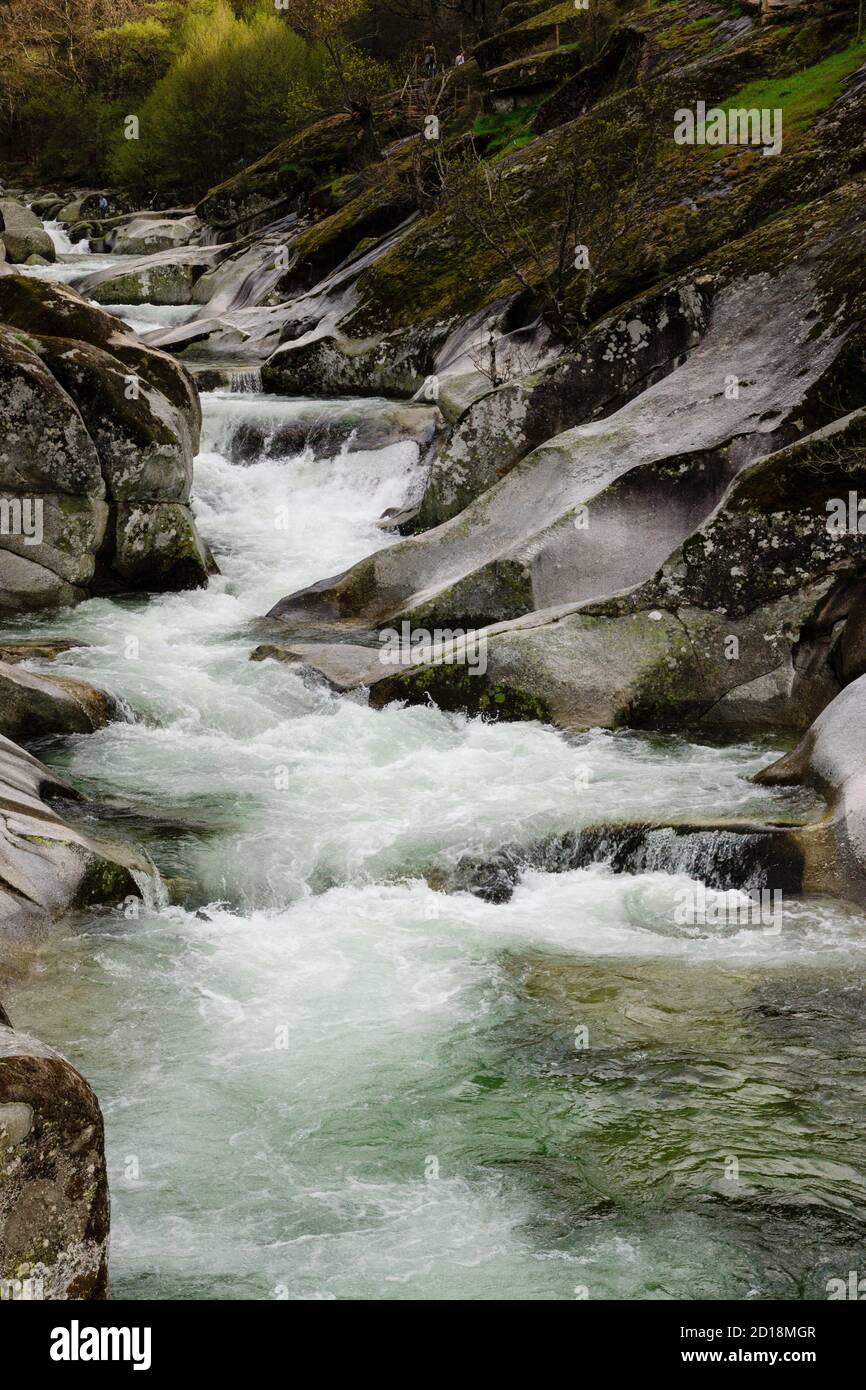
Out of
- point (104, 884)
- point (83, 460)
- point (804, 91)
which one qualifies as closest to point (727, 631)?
point (104, 884)

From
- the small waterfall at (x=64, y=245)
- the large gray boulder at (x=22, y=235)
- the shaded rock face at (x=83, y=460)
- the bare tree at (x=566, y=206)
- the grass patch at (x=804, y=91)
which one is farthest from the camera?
the small waterfall at (x=64, y=245)

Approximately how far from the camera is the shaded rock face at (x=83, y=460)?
13.6 meters

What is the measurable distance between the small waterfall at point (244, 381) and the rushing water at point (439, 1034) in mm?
12216

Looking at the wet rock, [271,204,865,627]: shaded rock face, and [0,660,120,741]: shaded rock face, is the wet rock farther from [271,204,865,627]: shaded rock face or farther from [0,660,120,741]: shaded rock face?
[0,660,120,741]: shaded rock face

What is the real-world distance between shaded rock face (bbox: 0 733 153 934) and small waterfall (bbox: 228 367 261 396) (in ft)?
48.5

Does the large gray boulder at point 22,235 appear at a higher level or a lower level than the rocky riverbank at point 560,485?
higher

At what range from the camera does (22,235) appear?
35.1 metres

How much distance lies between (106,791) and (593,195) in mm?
13064

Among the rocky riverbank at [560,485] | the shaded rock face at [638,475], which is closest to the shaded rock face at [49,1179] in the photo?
the rocky riverbank at [560,485]

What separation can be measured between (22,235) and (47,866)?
105 feet

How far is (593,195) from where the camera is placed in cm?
1873

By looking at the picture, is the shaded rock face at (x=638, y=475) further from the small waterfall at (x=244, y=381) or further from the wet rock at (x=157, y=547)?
the small waterfall at (x=244, y=381)

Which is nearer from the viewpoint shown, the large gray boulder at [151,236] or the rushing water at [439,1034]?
the rushing water at [439,1034]

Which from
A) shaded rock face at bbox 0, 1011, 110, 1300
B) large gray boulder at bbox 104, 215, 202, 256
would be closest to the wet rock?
shaded rock face at bbox 0, 1011, 110, 1300
